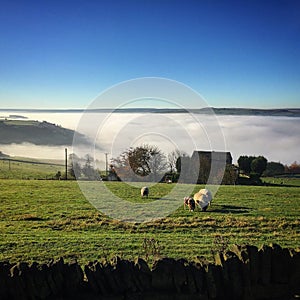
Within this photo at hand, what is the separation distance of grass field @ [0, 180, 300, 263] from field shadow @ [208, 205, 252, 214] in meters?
0.05

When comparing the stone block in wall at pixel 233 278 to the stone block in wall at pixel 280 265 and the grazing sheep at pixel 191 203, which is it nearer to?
the stone block in wall at pixel 280 265

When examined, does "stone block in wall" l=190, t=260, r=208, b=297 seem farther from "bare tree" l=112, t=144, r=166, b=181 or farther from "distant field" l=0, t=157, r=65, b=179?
"distant field" l=0, t=157, r=65, b=179

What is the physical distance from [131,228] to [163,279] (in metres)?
11.1

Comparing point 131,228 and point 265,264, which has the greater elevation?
point 265,264

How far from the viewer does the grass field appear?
12.4 m

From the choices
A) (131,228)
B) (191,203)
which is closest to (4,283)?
(131,228)

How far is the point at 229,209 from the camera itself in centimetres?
2233

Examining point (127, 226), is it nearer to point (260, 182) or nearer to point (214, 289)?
point (214, 289)

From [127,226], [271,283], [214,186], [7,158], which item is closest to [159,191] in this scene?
[214,186]

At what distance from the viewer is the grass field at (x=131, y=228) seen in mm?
12430

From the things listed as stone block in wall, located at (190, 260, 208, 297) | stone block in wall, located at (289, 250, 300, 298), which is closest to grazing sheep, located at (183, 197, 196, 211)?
stone block in wall, located at (289, 250, 300, 298)

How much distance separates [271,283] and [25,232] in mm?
11854

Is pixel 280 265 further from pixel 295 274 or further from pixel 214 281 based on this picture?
pixel 214 281

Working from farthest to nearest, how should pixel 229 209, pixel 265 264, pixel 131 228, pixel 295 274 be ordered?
pixel 229 209
pixel 131 228
pixel 295 274
pixel 265 264
